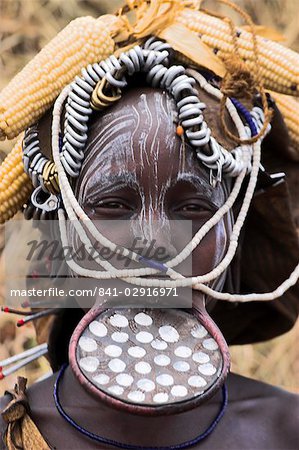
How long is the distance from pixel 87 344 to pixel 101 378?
0.11 meters

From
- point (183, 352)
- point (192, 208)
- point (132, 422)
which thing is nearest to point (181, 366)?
point (183, 352)

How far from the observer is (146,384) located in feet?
7.06

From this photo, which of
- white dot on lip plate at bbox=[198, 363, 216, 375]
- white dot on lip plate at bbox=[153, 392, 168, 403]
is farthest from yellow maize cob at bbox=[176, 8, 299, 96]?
white dot on lip plate at bbox=[153, 392, 168, 403]

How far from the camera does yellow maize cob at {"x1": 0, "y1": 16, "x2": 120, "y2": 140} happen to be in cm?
241

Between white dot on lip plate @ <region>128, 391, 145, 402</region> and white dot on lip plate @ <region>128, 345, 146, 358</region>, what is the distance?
0.11m

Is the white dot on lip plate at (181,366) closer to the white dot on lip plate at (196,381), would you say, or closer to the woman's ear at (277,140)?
the white dot on lip plate at (196,381)

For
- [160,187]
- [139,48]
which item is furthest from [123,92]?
[160,187]

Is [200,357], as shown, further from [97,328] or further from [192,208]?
[192,208]

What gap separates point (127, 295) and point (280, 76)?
2.46ft

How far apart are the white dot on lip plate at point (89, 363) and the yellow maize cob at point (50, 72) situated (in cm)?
63

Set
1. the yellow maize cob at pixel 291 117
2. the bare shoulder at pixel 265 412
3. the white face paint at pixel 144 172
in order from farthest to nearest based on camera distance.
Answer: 1. the yellow maize cob at pixel 291 117
2. the bare shoulder at pixel 265 412
3. the white face paint at pixel 144 172

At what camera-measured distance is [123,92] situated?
2422mm

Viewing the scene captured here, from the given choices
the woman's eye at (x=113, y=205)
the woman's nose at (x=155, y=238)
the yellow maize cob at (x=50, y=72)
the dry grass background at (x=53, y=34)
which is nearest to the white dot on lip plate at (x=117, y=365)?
the woman's nose at (x=155, y=238)

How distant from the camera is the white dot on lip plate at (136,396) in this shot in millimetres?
2105
